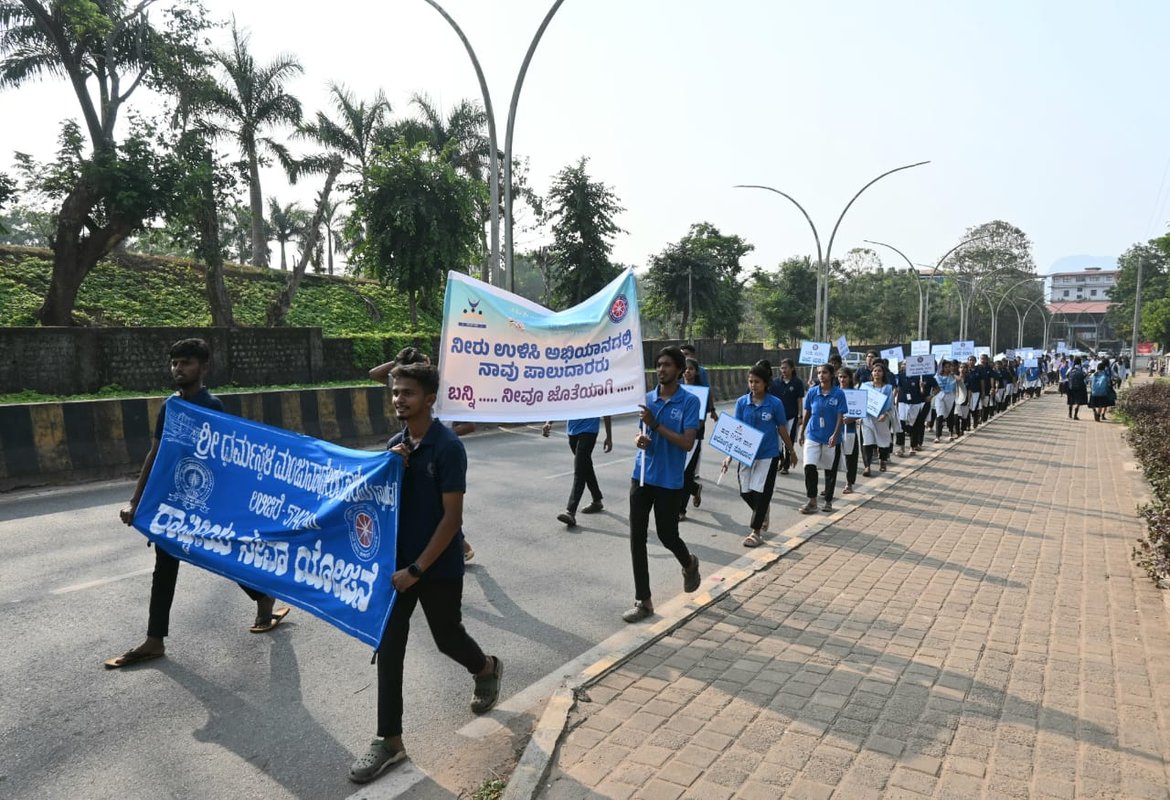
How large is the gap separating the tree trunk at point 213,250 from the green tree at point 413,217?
134 inches

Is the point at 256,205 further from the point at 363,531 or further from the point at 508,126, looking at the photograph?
the point at 363,531

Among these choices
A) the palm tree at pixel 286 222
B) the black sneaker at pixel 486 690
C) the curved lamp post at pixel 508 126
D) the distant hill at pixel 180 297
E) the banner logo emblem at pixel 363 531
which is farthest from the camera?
the palm tree at pixel 286 222

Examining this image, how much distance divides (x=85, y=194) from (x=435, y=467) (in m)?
16.8

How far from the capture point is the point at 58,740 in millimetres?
3576

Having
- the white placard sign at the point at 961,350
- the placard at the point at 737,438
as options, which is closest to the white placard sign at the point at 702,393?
the placard at the point at 737,438

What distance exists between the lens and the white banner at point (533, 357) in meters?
4.55

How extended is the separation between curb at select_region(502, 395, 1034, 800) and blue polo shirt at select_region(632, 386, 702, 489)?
859 millimetres

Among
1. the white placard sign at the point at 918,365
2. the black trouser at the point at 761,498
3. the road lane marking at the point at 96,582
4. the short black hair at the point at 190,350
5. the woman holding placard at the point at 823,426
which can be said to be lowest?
the road lane marking at the point at 96,582

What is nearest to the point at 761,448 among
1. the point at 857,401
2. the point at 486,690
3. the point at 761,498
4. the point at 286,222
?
the point at 761,498

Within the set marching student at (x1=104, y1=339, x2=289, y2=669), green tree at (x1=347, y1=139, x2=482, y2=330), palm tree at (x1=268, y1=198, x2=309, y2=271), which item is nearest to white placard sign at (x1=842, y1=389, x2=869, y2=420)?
marching student at (x1=104, y1=339, x2=289, y2=669)

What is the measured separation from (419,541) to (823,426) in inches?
242

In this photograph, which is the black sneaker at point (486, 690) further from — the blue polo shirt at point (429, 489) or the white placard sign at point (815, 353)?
the white placard sign at point (815, 353)

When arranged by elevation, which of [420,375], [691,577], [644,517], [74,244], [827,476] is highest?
[74,244]

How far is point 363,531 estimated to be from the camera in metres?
3.64
